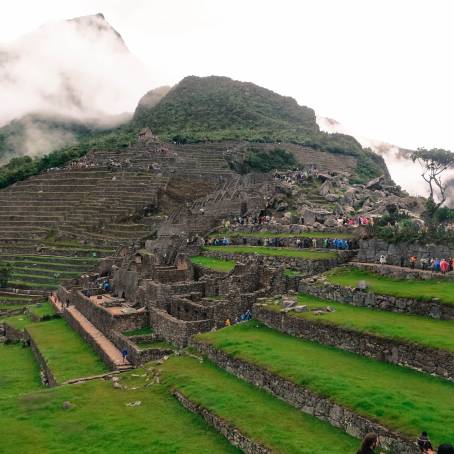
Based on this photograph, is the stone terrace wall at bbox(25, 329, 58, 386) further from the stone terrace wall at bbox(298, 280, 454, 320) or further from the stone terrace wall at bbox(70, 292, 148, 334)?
the stone terrace wall at bbox(298, 280, 454, 320)

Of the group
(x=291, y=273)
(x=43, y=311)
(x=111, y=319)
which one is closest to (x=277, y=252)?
(x=291, y=273)

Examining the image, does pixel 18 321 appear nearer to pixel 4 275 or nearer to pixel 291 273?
pixel 4 275

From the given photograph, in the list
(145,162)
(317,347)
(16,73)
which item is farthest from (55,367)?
(16,73)

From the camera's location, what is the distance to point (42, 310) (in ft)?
125

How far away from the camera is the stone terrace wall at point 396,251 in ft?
70.1

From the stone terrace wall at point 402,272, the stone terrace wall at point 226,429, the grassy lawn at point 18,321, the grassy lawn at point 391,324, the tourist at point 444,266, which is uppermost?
the tourist at point 444,266

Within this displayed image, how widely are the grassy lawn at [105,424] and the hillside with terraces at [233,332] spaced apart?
57mm

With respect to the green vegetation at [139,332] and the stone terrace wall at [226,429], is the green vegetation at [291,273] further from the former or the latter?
the stone terrace wall at [226,429]

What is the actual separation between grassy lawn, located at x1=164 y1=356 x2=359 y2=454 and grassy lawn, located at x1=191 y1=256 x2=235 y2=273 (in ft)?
35.8

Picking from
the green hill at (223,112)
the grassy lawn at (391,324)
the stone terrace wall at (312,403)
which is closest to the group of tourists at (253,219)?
the grassy lawn at (391,324)

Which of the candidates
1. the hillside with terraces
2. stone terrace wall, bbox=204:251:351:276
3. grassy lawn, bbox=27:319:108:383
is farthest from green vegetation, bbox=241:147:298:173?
stone terrace wall, bbox=204:251:351:276

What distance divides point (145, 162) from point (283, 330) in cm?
5572

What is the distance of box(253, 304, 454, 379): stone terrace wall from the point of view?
13.4 metres

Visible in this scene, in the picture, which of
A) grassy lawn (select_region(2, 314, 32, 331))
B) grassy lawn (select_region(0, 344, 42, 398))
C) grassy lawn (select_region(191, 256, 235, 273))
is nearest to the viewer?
grassy lawn (select_region(0, 344, 42, 398))
